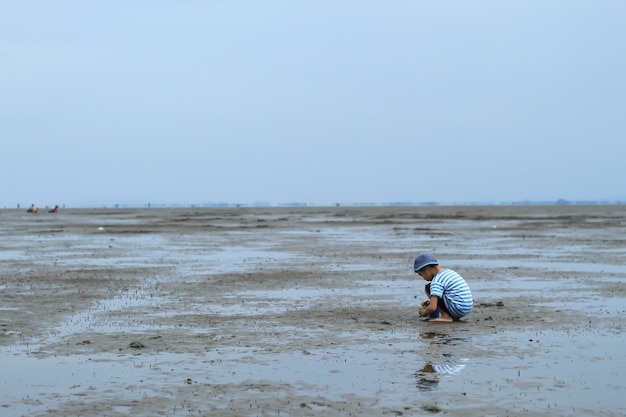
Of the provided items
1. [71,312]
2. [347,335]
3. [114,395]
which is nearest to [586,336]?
[347,335]

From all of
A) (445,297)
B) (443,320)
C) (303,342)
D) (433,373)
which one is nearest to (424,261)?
(445,297)

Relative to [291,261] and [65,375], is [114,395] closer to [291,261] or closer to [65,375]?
[65,375]

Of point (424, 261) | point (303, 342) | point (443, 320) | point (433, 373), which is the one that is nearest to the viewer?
point (433, 373)

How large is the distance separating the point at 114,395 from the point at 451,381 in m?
3.44

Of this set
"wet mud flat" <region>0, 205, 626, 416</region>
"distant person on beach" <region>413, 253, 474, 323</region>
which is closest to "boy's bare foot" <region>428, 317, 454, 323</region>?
"distant person on beach" <region>413, 253, 474, 323</region>

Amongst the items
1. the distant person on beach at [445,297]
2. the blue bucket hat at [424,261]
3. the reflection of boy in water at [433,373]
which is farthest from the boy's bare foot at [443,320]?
the reflection of boy in water at [433,373]

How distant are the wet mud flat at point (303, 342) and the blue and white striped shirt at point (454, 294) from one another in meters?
0.27

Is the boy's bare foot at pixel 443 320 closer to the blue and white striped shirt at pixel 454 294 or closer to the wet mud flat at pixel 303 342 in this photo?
the blue and white striped shirt at pixel 454 294

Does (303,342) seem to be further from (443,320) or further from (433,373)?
(443,320)

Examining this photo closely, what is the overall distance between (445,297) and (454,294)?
0.48 feet

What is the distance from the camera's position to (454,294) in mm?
13047

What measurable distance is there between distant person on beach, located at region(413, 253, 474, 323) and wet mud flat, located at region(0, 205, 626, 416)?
0.28 m

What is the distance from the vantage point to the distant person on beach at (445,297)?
42.9ft

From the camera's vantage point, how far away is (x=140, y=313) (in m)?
14.5
